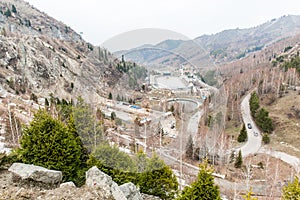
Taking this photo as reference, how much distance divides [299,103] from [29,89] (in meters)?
40.7

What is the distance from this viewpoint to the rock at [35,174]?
5.11 meters

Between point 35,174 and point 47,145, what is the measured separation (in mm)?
799

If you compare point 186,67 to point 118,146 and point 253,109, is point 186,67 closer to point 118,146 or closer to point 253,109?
point 118,146

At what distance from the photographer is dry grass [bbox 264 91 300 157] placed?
22681 millimetres

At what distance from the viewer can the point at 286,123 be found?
26453mm

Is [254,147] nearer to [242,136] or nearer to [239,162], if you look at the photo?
[242,136]

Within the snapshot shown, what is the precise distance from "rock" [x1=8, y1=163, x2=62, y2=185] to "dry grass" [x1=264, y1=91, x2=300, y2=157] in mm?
23424

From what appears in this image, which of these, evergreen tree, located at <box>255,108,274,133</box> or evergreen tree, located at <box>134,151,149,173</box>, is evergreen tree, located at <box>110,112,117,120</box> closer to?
evergreen tree, located at <box>134,151,149,173</box>

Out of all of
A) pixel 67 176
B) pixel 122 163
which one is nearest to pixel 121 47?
pixel 122 163

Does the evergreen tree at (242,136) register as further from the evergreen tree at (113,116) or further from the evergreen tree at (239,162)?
the evergreen tree at (113,116)

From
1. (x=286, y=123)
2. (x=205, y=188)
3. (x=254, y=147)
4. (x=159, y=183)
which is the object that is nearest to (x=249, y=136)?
(x=254, y=147)

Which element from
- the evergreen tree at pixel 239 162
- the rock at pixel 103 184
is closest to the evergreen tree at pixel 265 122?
the evergreen tree at pixel 239 162

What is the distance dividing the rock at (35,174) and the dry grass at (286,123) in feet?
76.9

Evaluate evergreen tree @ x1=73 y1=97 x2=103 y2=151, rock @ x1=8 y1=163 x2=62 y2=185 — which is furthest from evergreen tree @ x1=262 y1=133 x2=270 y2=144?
evergreen tree @ x1=73 y1=97 x2=103 y2=151
